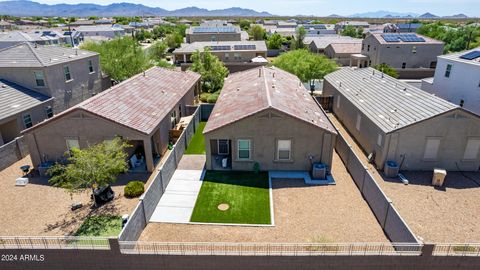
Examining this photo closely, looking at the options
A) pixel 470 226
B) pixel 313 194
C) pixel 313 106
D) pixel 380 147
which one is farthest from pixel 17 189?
pixel 470 226

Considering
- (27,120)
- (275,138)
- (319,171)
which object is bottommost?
(319,171)

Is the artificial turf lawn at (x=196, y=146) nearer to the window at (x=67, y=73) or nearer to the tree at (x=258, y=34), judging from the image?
the window at (x=67, y=73)

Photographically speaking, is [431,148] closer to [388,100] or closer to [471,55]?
[388,100]

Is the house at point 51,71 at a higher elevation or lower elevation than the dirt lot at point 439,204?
higher

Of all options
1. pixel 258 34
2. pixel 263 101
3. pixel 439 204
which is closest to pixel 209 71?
pixel 263 101

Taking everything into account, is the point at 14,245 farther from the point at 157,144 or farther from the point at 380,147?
the point at 380,147

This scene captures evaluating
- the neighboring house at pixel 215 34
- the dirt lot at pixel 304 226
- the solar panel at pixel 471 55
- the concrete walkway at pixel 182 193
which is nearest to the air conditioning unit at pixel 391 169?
the dirt lot at pixel 304 226

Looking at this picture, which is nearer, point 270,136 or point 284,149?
point 270,136
